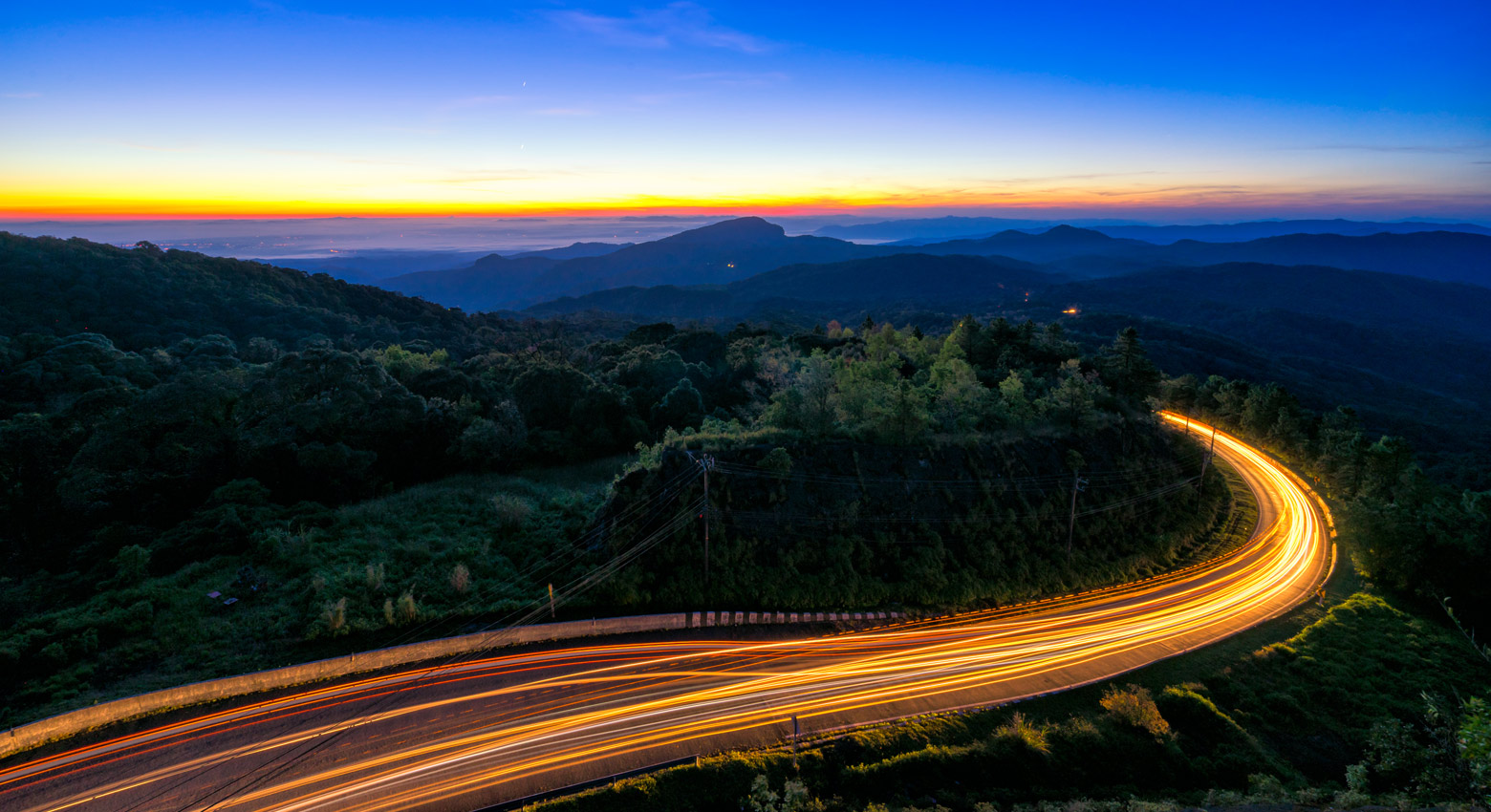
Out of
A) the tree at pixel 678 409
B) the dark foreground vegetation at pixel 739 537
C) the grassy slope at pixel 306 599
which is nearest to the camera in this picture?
the dark foreground vegetation at pixel 739 537

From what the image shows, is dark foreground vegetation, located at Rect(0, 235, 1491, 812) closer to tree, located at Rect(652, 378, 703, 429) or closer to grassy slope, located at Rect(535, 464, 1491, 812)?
grassy slope, located at Rect(535, 464, 1491, 812)

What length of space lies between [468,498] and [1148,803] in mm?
31375

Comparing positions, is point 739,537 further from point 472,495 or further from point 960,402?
point 472,495

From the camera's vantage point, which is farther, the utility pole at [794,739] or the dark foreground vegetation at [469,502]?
the dark foreground vegetation at [469,502]

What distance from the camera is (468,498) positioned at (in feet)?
108

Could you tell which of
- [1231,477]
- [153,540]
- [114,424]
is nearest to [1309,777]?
[1231,477]

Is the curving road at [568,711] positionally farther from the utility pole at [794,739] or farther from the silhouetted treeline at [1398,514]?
the silhouetted treeline at [1398,514]

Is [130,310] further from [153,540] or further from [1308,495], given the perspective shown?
[1308,495]

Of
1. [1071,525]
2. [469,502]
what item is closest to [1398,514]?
[1071,525]

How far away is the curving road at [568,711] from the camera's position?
A: 14.7 metres

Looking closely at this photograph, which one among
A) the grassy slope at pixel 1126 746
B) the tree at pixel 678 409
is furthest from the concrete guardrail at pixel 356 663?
the tree at pixel 678 409

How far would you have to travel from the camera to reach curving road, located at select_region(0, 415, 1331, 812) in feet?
48.2

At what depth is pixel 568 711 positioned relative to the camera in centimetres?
1778

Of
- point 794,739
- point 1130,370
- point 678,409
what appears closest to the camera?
point 794,739
